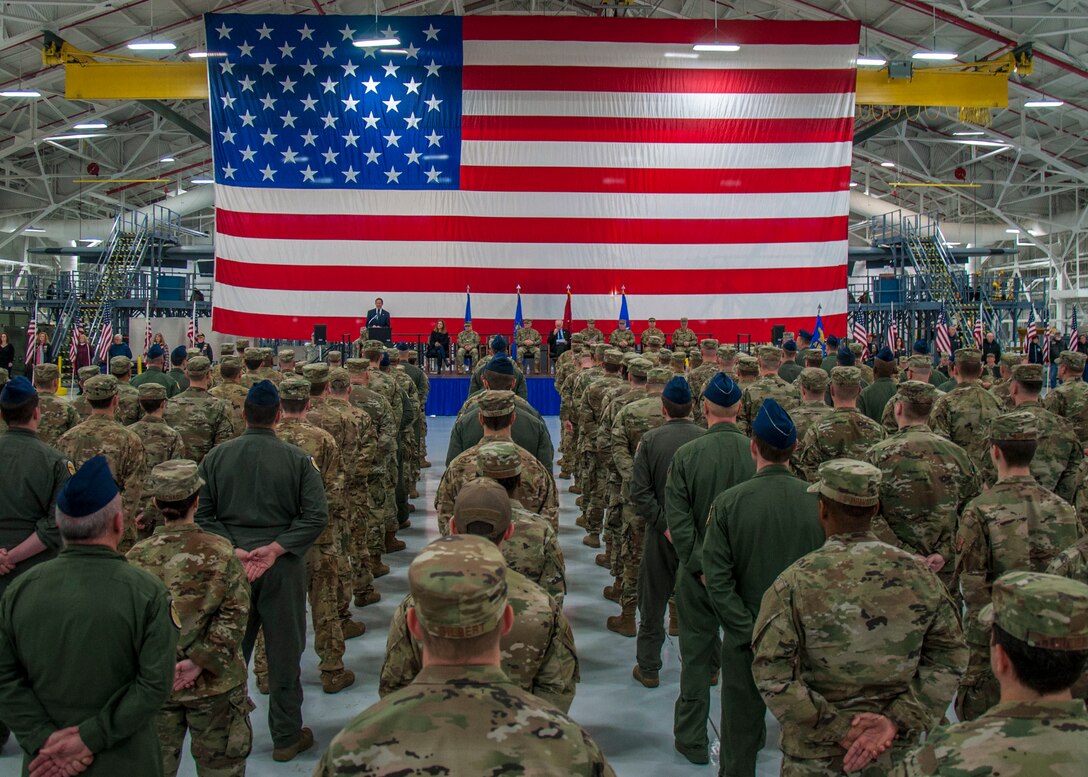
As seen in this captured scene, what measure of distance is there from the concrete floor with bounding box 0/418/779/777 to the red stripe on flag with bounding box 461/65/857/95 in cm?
1153

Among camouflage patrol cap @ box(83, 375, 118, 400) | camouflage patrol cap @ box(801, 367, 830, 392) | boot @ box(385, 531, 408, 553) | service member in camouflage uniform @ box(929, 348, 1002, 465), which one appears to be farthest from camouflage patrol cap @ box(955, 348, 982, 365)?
camouflage patrol cap @ box(83, 375, 118, 400)

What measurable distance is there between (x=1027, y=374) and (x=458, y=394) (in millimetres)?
11901

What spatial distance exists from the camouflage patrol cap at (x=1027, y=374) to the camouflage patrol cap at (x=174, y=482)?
177 inches

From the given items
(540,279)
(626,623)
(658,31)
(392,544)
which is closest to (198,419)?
(392,544)

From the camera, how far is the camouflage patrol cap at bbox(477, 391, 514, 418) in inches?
162

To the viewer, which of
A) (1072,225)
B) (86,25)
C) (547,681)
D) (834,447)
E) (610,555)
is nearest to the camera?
(547,681)

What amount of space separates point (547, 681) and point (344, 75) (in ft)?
51.2

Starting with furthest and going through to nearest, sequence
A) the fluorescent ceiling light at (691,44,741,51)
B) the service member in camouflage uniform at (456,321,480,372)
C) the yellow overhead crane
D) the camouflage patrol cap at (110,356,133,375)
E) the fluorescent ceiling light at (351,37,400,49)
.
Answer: the yellow overhead crane
the service member in camouflage uniform at (456,321,480,372)
the fluorescent ceiling light at (691,44,741,51)
the fluorescent ceiling light at (351,37,400,49)
the camouflage patrol cap at (110,356,133,375)

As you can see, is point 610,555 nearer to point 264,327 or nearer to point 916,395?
point 916,395

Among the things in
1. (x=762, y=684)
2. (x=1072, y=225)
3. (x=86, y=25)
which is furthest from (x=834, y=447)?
(x=1072, y=225)

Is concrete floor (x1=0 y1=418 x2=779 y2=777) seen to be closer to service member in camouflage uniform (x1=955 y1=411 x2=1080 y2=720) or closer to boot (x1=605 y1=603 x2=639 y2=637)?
boot (x1=605 y1=603 x2=639 y2=637)

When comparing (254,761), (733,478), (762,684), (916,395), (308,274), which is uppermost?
(308,274)

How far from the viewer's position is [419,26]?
16266 millimetres

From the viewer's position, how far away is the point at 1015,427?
354cm
